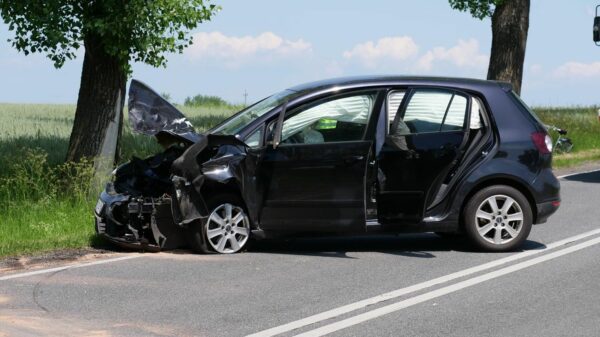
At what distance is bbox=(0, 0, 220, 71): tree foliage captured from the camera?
1496 cm

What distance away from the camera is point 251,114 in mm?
10930

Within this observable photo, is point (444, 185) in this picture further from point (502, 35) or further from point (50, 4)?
point (502, 35)

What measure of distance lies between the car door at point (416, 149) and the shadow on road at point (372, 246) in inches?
23.4

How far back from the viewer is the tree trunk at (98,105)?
16.2 m

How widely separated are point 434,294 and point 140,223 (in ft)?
11.2

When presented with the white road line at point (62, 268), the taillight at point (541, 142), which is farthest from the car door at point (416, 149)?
the white road line at point (62, 268)

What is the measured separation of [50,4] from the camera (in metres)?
14.9

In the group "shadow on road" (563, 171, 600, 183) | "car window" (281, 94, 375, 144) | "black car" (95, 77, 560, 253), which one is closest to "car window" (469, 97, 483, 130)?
"black car" (95, 77, 560, 253)

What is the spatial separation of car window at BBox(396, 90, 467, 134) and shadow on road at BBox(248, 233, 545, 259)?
4.21 ft

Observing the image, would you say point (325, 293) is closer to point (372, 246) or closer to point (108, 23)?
point (372, 246)

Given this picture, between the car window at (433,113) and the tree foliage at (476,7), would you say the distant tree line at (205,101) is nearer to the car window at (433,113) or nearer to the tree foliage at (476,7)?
the tree foliage at (476,7)

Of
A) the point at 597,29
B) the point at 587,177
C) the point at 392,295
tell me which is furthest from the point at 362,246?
the point at 597,29

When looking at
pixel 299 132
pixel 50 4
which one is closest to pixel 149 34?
pixel 50 4

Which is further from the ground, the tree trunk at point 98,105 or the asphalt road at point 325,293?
the tree trunk at point 98,105
